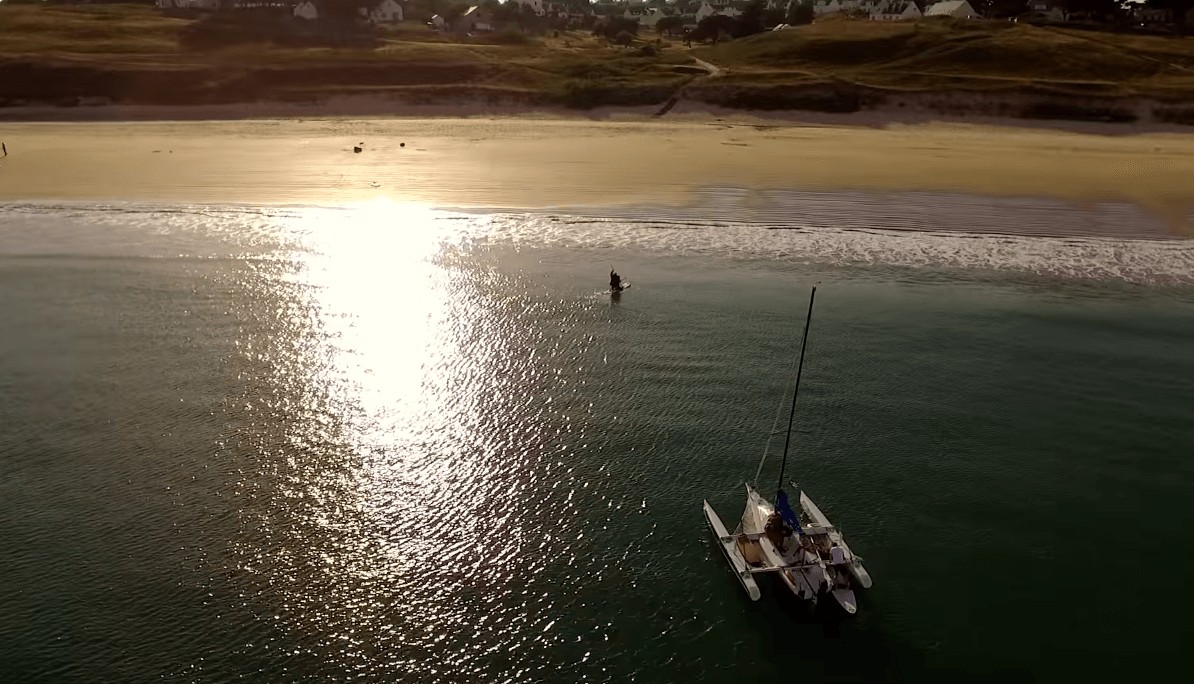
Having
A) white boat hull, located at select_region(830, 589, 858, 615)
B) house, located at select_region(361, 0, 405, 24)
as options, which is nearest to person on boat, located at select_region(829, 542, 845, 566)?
white boat hull, located at select_region(830, 589, 858, 615)

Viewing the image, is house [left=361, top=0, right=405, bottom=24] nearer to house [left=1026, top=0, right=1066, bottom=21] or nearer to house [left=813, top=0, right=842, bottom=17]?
house [left=813, top=0, right=842, bottom=17]

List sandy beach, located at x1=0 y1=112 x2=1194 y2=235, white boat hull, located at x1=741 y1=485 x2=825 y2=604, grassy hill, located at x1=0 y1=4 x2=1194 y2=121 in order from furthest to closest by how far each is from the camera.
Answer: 1. grassy hill, located at x1=0 y1=4 x2=1194 y2=121
2. sandy beach, located at x1=0 y1=112 x2=1194 y2=235
3. white boat hull, located at x1=741 y1=485 x2=825 y2=604

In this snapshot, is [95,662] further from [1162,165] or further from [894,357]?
[1162,165]

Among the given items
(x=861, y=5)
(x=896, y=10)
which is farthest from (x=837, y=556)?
(x=861, y=5)

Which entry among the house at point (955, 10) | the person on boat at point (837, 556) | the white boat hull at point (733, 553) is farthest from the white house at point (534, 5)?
the person on boat at point (837, 556)

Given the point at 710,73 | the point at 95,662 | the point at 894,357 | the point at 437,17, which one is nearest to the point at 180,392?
the point at 95,662

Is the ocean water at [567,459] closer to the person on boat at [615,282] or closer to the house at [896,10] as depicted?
the person on boat at [615,282]

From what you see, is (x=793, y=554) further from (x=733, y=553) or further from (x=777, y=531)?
(x=733, y=553)
